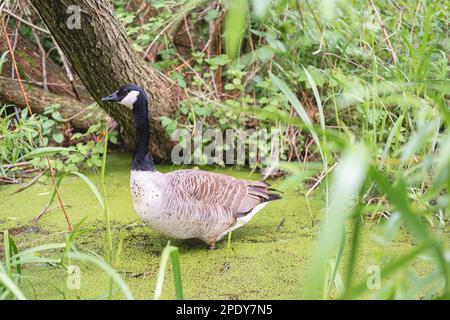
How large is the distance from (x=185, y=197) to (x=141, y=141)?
1.30ft

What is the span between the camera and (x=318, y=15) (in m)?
4.25

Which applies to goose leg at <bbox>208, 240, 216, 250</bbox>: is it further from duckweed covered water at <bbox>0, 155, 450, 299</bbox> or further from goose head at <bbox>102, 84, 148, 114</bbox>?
goose head at <bbox>102, 84, 148, 114</bbox>

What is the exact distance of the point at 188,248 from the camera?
3146 millimetres

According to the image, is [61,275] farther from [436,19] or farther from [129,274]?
[436,19]

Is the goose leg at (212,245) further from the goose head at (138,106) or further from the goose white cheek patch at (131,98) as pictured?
the goose white cheek patch at (131,98)

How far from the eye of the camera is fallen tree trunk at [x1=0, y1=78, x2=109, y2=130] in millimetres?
4352

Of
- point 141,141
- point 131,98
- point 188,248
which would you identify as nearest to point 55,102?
point 131,98

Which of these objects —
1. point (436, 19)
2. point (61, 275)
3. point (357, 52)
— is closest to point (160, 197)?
point (61, 275)

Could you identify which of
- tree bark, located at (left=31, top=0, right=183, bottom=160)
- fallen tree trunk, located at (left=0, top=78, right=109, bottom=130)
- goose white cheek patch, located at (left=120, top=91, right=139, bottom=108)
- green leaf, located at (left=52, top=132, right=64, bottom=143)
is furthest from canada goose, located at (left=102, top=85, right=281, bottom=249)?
fallen tree trunk, located at (left=0, top=78, right=109, bottom=130)

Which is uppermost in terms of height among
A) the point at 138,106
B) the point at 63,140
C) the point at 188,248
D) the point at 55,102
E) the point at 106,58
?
the point at 106,58

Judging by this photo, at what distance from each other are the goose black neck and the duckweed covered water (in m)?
0.42

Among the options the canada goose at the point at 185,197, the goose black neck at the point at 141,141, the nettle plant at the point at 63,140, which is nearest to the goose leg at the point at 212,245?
the canada goose at the point at 185,197

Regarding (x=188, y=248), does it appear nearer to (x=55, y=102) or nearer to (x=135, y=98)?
(x=135, y=98)
